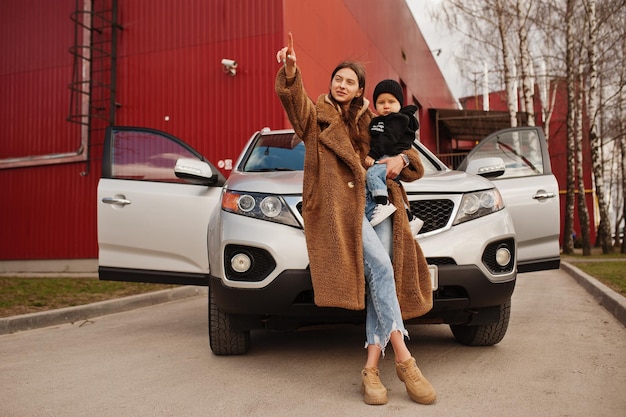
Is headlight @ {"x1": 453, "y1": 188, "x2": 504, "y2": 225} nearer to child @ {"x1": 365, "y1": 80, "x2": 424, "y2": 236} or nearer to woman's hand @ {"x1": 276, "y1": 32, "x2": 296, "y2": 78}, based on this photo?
child @ {"x1": 365, "y1": 80, "x2": 424, "y2": 236}

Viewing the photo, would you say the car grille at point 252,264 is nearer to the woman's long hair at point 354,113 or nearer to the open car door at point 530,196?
the woman's long hair at point 354,113

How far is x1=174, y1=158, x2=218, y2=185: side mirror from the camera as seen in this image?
4168mm

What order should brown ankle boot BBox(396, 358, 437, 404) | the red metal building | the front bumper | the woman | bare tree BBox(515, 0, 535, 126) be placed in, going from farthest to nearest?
1. bare tree BBox(515, 0, 535, 126)
2. the red metal building
3. the front bumper
4. the woman
5. brown ankle boot BBox(396, 358, 437, 404)

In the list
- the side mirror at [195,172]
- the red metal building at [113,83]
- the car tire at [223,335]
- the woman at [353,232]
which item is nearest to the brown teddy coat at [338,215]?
the woman at [353,232]

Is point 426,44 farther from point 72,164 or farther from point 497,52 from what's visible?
point 72,164

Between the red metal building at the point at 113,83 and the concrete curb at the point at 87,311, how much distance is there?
5537 millimetres

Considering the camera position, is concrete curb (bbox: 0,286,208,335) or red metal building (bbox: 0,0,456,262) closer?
concrete curb (bbox: 0,286,208,335)

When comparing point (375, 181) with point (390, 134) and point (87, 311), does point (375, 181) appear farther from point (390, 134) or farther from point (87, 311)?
point (87, 311)

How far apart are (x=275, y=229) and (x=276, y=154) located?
4.00 ft

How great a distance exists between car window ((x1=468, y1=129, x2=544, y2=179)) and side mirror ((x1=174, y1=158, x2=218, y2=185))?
2209mm

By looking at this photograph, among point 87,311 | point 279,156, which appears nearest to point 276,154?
point 279,156

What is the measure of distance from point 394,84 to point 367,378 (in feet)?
4.95

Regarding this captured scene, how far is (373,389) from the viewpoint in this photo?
9.44 feet

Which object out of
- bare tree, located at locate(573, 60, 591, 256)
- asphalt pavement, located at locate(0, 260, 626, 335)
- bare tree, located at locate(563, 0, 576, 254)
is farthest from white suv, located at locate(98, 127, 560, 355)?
bare tree, located at locate(573, 60, 591, 256)
